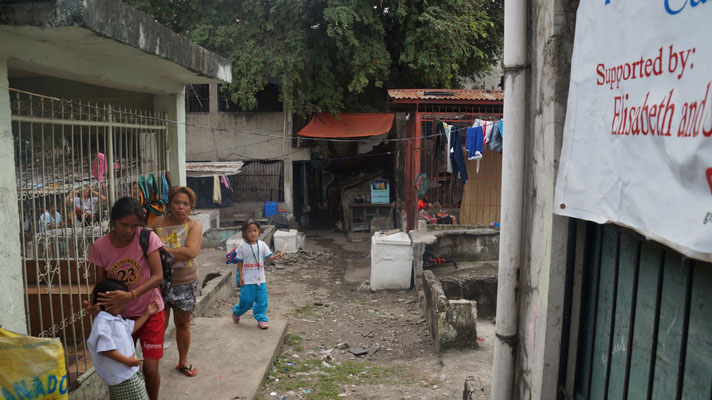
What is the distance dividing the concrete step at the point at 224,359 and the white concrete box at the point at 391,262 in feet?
11.7

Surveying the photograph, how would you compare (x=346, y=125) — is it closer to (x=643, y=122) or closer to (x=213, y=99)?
(x=213, y=99)

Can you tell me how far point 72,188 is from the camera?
12.7 ft

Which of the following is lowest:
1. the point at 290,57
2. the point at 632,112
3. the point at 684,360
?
the point at 684,360

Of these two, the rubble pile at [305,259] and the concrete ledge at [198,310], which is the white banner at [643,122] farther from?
the rubble pile at [305,259]

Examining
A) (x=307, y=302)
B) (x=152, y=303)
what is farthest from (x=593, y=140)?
(x=307, y=302)

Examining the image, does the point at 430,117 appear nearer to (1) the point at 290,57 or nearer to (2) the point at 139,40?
(1) the point at 290,57

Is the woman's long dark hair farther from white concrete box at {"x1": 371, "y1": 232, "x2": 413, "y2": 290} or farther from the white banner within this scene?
white concrete box at {"x1": 371, "y1": 232, "x2": 413, "y2": 290}

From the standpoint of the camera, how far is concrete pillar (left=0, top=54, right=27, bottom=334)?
308 cm

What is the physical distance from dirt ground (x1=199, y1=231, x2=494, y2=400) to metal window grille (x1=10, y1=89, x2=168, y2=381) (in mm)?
1903

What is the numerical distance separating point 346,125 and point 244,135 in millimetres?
3560

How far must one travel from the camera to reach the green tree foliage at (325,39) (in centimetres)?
1498

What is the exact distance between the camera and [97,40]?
11.3ft

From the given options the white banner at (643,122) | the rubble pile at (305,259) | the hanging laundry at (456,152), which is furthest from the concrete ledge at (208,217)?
the white banner at (643,122)

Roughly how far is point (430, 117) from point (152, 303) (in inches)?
364
